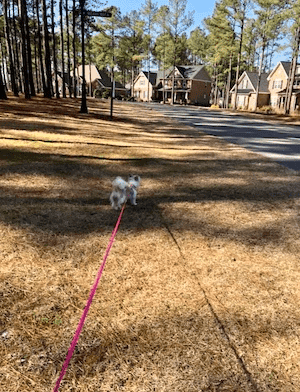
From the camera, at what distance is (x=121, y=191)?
4844 millimetres

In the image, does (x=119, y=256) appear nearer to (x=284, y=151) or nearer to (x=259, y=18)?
(x=284, y=151)

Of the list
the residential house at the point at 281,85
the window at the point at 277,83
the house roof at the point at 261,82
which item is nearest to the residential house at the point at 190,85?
the house roof at the point at 261,82

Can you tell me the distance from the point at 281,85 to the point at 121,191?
56.3 meters

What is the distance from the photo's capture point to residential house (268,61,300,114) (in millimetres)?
48656

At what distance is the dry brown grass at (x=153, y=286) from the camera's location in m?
2.10

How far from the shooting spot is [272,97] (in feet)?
182

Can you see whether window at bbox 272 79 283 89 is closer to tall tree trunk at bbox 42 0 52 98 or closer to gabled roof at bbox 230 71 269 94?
gabled roof at bbox 230 71 269 94

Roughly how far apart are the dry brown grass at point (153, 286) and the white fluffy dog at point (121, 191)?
201mm

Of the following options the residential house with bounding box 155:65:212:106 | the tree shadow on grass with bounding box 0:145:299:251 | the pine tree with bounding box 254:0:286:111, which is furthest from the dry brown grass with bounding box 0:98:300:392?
the residential house with bounding box 155:65:212:106

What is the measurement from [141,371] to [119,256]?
1.62m

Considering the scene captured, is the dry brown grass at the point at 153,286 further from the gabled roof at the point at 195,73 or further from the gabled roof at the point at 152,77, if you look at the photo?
the gabled roof at the point at 152,77

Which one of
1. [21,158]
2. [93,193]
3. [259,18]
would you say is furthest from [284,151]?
[259,18]

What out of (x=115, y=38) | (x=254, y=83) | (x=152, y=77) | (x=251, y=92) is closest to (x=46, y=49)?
(x=115, y=38)

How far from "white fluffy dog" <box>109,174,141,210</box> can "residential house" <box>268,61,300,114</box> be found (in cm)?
5085
